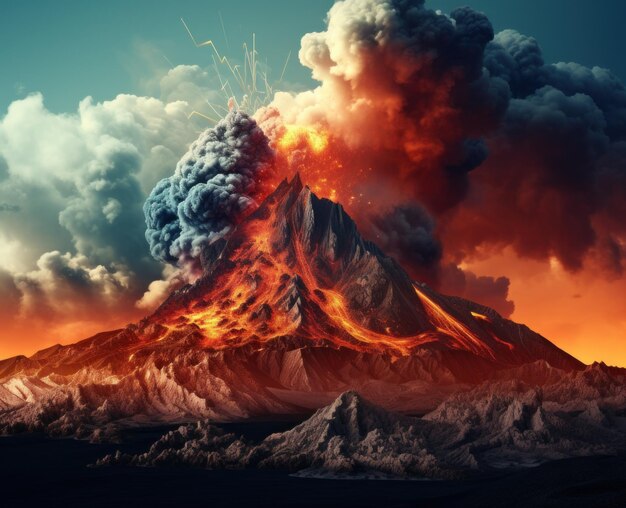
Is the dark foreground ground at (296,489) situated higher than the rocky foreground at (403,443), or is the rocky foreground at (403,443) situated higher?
the rocky foreground at (403,443)

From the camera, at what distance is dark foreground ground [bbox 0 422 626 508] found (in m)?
58.5

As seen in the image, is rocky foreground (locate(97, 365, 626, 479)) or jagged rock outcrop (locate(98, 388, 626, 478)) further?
jagged rock outcrop (locate(98, 388, 626, 478))

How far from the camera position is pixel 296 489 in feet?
223

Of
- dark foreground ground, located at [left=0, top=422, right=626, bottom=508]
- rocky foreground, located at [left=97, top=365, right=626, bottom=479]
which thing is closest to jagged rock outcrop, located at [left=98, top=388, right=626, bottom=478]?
rocky foreground, located at [left=97, top=365, right=626, bottom=479]

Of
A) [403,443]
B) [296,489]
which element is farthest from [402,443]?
[296,489]

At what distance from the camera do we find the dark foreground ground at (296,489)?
2305 inches

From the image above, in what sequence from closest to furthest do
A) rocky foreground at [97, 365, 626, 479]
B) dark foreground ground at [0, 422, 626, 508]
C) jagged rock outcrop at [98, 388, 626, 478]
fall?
1. dark foreground ground at [0, 422, 626, 508]
2. rocky foreground at [97, 365, 626, 479]
3. jagged rock outcrop at [98, 388, 626, 478]

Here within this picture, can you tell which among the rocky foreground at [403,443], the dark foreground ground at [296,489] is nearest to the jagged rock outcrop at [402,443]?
the rocky foreground at [403,443]

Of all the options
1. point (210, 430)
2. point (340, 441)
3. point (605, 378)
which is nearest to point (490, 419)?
point (340, 441)

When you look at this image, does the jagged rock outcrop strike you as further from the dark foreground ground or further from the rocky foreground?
the dark foreground ground

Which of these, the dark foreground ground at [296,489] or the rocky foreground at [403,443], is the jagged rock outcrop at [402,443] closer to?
the rocky foreground at [403,443]

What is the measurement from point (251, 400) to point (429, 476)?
11086 cm

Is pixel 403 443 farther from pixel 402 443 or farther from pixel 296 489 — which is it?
pixel 296 489

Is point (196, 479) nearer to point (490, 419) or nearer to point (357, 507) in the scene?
point (357, 507)
